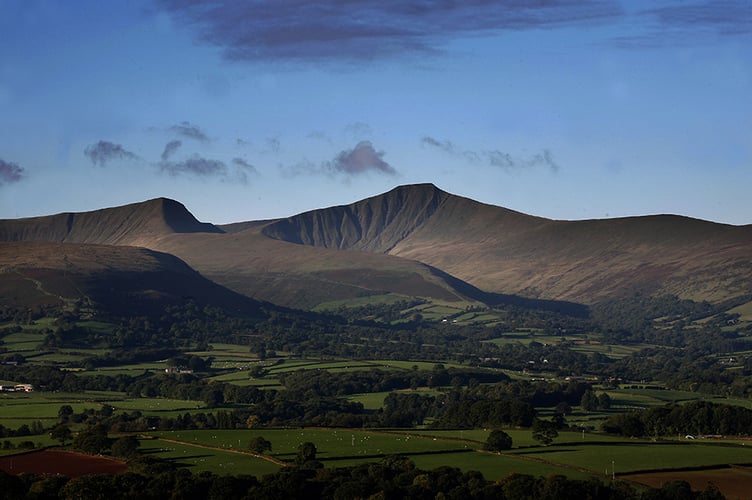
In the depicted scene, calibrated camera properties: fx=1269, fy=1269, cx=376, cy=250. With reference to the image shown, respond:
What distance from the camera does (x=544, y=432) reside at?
121 m

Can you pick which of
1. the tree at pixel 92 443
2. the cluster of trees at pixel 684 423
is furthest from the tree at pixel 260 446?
the cluster of trees at pixel 684 423

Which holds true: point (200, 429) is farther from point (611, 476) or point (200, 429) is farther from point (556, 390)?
point (556, 390)

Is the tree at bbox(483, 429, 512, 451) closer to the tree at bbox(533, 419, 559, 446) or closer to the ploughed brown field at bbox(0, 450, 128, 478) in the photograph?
the tree at bbox(533, 419, 559, 446)

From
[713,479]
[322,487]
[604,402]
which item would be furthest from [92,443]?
[604,402]

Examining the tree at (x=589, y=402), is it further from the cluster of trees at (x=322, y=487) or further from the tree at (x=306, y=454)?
the cluster of trees at (x=322, y=487)

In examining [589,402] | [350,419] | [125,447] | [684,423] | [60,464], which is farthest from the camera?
[589,402]

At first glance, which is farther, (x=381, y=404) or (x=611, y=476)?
(x=381, y=404)

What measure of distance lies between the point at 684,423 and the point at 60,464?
65.1 meters

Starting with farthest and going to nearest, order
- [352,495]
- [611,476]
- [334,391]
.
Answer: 1. [334,391]
2. [611,476]
3. [352,495]

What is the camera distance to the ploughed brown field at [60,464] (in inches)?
3863

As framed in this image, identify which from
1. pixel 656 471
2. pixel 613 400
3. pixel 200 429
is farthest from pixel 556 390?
pixel 656 471

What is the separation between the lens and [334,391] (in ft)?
588

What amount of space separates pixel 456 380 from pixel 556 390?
21334 millimetres

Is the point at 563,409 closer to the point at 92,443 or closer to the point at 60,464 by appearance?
the point at 92,443
